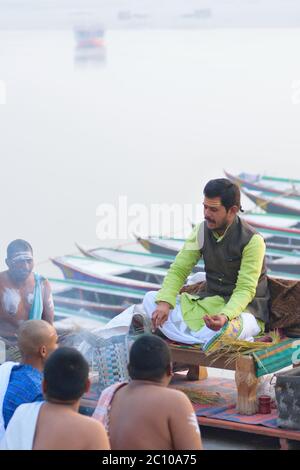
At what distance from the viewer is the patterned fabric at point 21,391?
14.8 ft

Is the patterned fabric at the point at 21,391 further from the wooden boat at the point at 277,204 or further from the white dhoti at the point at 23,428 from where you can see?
the wooden boat at the point at 277,204

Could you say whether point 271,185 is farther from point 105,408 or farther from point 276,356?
point 105,408

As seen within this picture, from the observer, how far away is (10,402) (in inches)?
178

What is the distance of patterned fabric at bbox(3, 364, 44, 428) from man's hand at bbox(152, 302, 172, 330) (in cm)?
128

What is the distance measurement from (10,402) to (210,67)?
29.1 m

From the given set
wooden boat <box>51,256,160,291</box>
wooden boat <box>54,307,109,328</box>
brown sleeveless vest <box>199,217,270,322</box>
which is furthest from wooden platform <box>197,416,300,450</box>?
wooden boat <box>51,256,160,291</box>

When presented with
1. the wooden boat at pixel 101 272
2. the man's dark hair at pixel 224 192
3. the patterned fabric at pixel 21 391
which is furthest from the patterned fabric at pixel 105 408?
the wooden boat at pixel 101 272

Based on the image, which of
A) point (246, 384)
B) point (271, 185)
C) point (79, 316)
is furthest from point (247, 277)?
point (271, 185)

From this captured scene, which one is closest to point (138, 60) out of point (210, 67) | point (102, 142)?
point (210, 67)

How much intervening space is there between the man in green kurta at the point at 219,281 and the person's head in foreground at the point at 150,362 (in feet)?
5.29

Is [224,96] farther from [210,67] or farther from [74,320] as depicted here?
[74,320]

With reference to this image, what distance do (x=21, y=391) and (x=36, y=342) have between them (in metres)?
0.20

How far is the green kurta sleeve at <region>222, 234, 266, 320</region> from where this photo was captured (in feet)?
18.3

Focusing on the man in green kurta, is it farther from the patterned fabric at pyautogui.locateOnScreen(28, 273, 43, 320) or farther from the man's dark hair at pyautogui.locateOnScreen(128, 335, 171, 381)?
the man's dark hair at pyautogui.locateOnScreen(128, 335, 171, 381)
